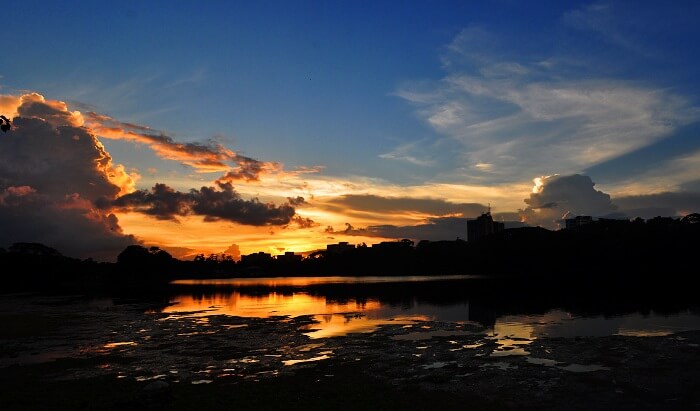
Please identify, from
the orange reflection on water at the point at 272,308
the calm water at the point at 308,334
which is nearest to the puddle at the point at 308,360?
the calm water at the point at 308,334

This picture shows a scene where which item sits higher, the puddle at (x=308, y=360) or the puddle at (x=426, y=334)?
the puddle at (x=426, y=334)

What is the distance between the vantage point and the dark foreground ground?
20094mm

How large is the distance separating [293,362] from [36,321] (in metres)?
39.4

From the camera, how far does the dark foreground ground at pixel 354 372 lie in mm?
20094

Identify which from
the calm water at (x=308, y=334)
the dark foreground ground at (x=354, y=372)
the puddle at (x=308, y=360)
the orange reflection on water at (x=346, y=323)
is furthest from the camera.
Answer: the orange reflection on water at (x=346, y=323)

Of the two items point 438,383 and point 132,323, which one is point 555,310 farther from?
point 132,323

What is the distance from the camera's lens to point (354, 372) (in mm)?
25453

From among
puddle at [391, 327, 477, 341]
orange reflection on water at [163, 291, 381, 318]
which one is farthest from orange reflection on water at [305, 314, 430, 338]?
orange reflection on water at [163, 291, 381, 318]

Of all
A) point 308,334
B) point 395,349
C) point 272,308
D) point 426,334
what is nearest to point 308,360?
point 395,349

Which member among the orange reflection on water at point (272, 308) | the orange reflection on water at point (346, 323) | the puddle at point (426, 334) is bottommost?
the orange reflection on water at point (272, 308)

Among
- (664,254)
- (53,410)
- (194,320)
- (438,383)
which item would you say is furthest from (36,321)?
(664,254)

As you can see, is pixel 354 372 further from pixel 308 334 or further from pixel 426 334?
pixel 308 334

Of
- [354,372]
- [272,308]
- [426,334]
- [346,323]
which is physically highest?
[426,334]

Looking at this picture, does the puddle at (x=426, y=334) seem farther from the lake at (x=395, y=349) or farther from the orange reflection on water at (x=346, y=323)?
the orange reflection on water at (x=346, y=323)
